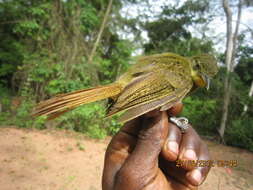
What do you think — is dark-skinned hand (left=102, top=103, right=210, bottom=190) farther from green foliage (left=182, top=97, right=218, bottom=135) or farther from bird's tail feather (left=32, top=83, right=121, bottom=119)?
green foliage (left=182, top=97, right=218, bottom=135)

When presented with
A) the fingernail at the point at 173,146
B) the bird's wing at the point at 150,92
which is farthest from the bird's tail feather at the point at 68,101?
the fingernail at the point at 173,146

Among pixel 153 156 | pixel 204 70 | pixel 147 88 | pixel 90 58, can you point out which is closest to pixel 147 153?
pixel 153 156

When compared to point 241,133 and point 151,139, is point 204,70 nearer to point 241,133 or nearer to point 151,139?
point 151,139

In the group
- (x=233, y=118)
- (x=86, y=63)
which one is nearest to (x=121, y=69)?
(x=86, y=63)

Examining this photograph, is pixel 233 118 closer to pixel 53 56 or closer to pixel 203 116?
pixel 203 116

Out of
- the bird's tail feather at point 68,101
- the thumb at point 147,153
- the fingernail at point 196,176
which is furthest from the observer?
the fingernail at point 196,176

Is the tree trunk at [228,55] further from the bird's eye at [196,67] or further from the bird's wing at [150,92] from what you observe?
the bird's wing at [150,92]
